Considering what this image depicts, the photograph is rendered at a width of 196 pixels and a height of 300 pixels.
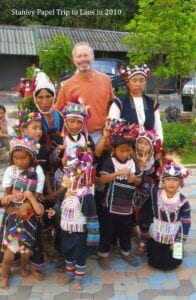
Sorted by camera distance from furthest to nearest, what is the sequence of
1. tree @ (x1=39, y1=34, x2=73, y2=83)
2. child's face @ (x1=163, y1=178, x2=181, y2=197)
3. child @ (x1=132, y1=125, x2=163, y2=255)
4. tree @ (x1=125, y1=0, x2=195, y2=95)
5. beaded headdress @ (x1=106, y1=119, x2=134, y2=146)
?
tree @ (x1=39, y1=34, x2=73, y2=83) → tree @ (x1=125, y1=0, x2=195, y2=95) → child @ (x1=132, y1=125, x2=163, y2=255) → child's face @ (x1=163, y1=178, x2=181, y2=197) → beaded headdress @ (x1=106, y1=119, x2=134, y2=146)

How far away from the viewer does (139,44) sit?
10156mm

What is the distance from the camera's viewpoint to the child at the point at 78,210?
3.60 metres

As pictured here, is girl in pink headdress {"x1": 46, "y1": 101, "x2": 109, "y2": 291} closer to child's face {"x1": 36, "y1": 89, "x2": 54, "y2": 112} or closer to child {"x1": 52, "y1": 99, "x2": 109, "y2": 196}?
child {"x1": 52, "y1": 99, "x2": 109, "y2": 196}

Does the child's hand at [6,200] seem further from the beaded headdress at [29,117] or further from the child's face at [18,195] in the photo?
the beaded headdress at [29,117]

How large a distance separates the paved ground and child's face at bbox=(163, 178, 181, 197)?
79 cm

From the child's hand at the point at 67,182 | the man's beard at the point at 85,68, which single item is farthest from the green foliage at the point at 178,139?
the child's hand at the point at 67,182

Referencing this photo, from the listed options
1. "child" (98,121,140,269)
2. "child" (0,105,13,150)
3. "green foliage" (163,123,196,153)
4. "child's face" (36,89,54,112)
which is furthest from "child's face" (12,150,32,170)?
"green foliage" (163,123,196,153)

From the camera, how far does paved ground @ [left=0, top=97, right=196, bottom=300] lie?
362cm

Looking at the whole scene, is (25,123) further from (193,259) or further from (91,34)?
(91,34)

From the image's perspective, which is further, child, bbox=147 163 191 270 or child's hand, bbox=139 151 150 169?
child's hand, bbox=139 151 150 169

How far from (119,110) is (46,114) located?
693mm

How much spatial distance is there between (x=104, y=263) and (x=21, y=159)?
1.34 m

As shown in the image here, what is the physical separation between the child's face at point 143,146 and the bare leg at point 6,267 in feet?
4.83

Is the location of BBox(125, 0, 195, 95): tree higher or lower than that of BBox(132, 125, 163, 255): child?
higher
